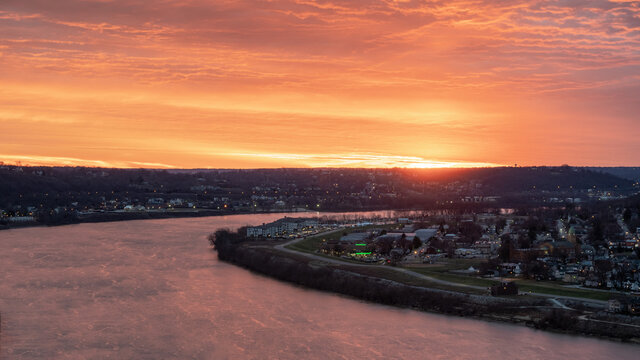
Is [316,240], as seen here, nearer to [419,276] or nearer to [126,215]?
[419,276]

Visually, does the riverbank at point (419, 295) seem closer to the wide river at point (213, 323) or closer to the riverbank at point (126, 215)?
the wide river at point (213, 323)

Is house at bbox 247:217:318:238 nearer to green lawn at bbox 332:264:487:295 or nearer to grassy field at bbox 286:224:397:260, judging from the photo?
grassy field at bbox 286:224:397:260

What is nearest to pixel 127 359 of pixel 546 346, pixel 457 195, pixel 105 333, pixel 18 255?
pixel 105 333

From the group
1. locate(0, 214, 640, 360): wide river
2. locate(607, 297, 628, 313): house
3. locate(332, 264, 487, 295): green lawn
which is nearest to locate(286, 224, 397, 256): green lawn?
locate(332, 264, 487, 295): green lawn

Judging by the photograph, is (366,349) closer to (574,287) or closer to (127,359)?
(127,359)

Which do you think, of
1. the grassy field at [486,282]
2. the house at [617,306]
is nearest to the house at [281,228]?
the grassy field at [486,282]

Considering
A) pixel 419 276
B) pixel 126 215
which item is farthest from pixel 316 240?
pixel 126 215
